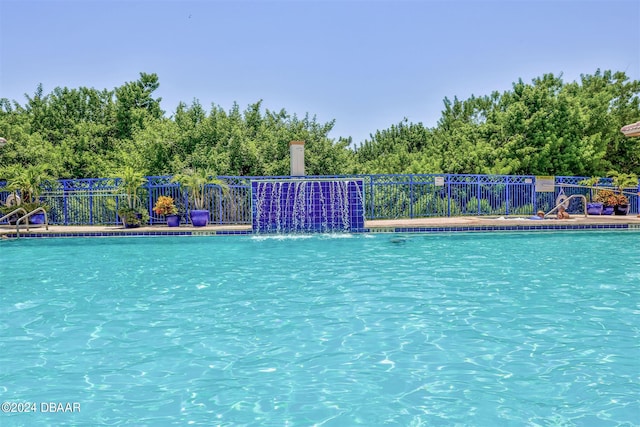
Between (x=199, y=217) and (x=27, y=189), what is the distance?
597cm

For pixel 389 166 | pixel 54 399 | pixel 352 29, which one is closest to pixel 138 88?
pixel 389 166

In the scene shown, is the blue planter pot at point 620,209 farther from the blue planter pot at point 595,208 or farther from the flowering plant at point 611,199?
the blue planter pot at point 595,208

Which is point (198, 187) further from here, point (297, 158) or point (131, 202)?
point (297, 158)

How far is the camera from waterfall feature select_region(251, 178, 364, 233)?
Result: 14906 mm

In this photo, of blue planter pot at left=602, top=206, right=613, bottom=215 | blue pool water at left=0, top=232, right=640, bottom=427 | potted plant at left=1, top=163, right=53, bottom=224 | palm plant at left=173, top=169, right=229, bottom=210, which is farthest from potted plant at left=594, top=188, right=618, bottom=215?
potted plant at left=1, top=163, right=53, bottom=224

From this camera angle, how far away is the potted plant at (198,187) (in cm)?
1584

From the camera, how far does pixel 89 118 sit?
30.5 m

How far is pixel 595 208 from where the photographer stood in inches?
769

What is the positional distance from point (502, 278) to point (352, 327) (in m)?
3.48

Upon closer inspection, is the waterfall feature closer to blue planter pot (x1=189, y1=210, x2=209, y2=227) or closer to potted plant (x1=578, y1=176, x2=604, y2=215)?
blue planter pot (x1=189, y1=210, x2=209, y2=227)

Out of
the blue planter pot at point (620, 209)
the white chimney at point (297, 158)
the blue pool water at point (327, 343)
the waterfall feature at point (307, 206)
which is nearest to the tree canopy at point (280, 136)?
the white chimney at point (297, 158)

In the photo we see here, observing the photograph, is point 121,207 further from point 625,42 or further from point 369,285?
point 625,42

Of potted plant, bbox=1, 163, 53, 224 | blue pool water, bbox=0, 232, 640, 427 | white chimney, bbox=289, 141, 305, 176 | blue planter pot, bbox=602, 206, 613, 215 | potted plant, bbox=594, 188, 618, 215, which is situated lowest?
blue pool water, bbox=0, 232, 640, 427

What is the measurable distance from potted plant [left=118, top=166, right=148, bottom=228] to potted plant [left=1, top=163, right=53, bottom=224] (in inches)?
105
